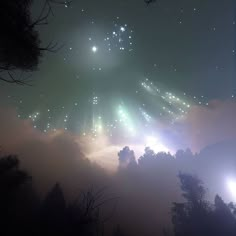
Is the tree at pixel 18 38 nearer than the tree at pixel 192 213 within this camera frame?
Yes

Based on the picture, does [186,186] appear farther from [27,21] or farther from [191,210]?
[27,21]

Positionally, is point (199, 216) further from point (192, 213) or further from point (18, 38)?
point (18, 38)

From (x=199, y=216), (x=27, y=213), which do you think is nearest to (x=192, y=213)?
(x=199, y=216)

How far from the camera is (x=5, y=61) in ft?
16.8

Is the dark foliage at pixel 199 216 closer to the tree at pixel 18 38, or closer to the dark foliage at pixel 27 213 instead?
the dark foliage at pixel 27 213

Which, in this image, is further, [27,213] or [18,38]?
[27,213]

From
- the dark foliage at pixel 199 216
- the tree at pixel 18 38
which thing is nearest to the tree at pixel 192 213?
the dark foliage at pixel 199 216

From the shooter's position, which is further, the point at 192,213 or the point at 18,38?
the point at 192,213

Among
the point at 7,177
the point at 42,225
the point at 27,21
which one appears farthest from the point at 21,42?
the point at 42,225

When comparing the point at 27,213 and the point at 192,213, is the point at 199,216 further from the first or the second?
the point at 27,213

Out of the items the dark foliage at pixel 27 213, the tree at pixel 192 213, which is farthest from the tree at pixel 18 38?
the tree at pixel 192 213

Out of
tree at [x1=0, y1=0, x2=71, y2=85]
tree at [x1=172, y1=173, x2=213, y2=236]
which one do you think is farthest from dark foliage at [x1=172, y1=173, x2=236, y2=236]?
tree at [x1=0, y1=0, x2=71, y2=85]

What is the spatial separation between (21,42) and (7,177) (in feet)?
90.7

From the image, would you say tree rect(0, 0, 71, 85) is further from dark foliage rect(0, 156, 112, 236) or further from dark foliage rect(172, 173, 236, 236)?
dark foliage rect(172, 173, 236, 236)
